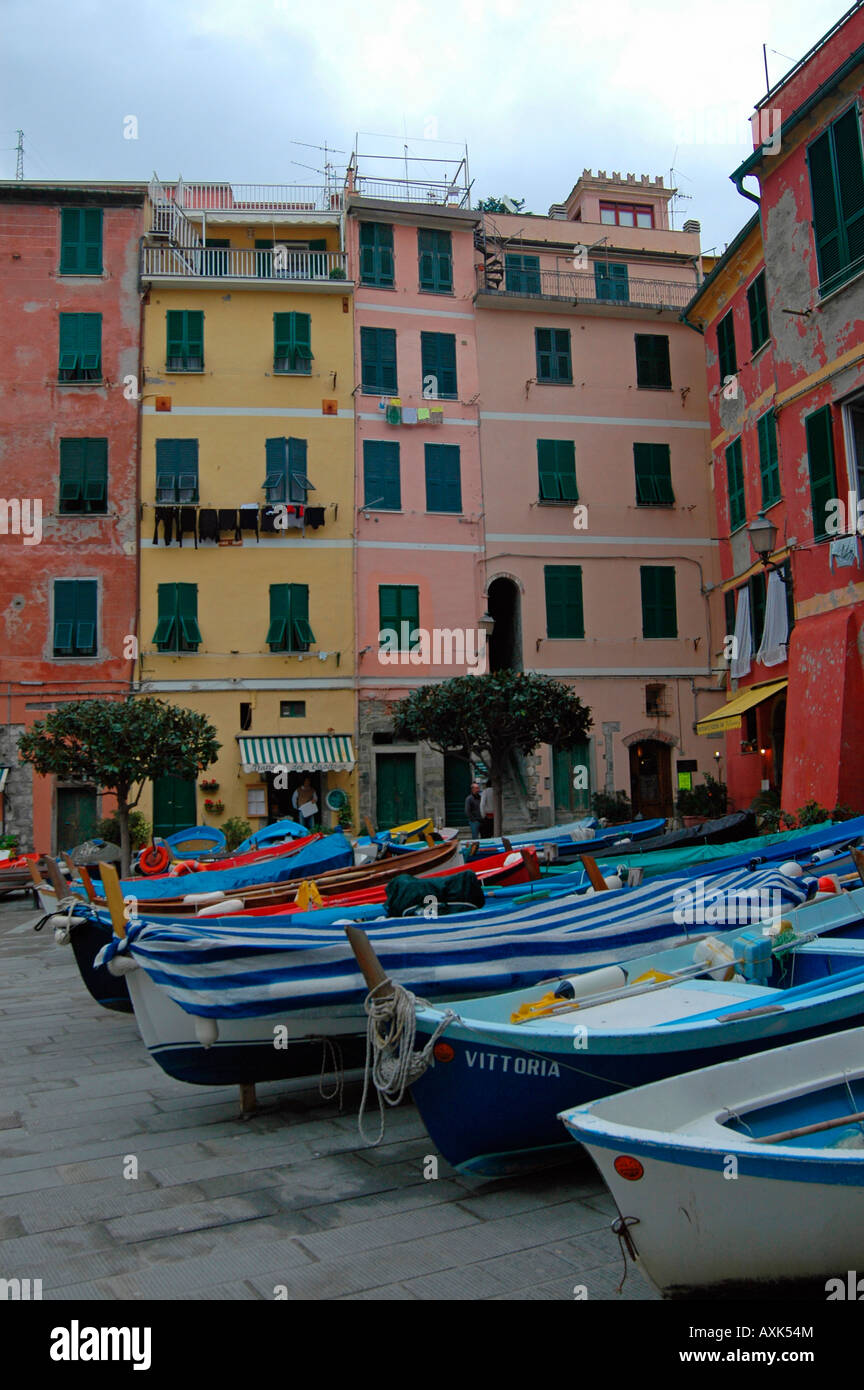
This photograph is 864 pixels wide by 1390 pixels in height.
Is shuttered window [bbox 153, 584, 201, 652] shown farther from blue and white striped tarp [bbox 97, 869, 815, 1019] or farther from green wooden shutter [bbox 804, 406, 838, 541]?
blue and white striped tarp [bbox 97, 869, 815, 1019]

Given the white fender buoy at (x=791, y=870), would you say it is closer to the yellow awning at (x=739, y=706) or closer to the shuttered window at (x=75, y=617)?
the yellow awning at (x=739, y=706)

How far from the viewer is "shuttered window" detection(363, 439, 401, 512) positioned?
24547 mm

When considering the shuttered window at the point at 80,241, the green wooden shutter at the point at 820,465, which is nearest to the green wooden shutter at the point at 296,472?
the shuttered window at the point at 80,241

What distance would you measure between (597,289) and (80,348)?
13295 millimetres

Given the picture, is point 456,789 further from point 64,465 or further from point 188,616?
point 64,465

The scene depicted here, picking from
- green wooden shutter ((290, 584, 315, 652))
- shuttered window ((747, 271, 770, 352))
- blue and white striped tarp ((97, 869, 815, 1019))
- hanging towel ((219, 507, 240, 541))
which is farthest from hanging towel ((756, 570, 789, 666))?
hanging towel ((219, 507, 240, 541))

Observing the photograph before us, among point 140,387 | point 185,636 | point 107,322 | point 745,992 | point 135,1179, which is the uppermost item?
point 107,322

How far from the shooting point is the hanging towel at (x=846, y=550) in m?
12.8

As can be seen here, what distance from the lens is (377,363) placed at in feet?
82.2

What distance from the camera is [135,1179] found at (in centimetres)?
492
